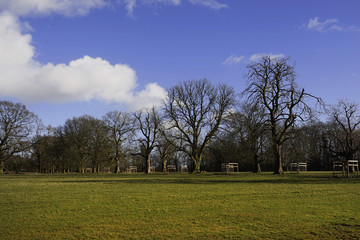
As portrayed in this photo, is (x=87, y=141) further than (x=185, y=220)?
Yes

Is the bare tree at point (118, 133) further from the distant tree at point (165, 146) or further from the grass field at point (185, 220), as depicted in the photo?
the grass field at point (185, 220)

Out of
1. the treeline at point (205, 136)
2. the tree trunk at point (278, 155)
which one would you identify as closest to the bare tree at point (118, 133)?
the treeline at point (205, 136)

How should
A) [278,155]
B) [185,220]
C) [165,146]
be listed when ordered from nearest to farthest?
1. [185,220]
2. [278,155]
3. [165,146]

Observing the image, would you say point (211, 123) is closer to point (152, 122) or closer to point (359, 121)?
point (152, 122)

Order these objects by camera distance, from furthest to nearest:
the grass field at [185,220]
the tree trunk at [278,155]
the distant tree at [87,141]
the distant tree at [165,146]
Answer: the distant tree at [87,141]
the distant tree at [165,146]
the tree trunk at [278,155]
the grass field at [185,220]

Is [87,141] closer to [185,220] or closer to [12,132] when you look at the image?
[12,132]

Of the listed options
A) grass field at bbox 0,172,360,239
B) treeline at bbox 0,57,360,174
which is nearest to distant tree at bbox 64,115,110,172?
treeline at bbox 0,57,360,174

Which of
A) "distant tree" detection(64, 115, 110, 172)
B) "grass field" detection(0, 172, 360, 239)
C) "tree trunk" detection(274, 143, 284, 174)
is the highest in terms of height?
"distant tree" detection(64, 115, 110, 172)

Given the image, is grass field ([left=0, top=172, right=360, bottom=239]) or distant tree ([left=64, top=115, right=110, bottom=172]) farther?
distant tree ([left=64, top=115, right=110, bottom=172])

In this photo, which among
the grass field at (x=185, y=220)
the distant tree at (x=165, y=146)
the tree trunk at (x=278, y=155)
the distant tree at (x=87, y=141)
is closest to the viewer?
the grass field at (x=185, y=220)

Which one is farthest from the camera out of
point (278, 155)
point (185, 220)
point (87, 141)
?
point (87, 141)

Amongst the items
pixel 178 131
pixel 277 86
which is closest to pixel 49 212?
pixel 277 86

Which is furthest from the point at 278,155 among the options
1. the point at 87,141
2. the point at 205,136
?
the point at 87,141

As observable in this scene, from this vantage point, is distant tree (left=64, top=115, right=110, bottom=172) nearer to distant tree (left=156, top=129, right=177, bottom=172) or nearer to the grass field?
distant tree (left=156, top=129, right=177, bottom=172)
